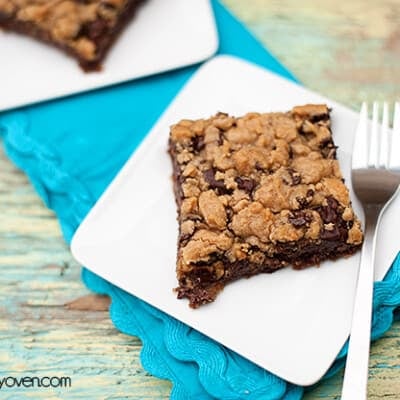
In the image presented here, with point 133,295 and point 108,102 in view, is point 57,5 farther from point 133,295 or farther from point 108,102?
point 133,295

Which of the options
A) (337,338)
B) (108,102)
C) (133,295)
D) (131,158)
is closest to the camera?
(337,338)

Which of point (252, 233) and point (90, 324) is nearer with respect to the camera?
point (252, 233)

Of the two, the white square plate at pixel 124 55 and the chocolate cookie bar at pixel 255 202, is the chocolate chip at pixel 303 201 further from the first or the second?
the white square plate at pixel 124 55

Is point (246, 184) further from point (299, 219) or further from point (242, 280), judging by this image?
point (242, 280)

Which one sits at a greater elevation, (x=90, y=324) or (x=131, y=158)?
(x=131, y=158)

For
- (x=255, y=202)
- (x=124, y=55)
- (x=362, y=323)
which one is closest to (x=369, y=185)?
(x=255, y=202)

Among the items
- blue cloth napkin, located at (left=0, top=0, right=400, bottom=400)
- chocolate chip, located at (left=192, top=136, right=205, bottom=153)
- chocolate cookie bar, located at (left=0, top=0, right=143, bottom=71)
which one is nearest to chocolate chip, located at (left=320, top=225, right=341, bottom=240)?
blue cloth napkin, located at (left=0, top=0, right=400, bottom=400)

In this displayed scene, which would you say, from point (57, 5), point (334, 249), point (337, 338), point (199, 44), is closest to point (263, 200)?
point (334, 249)
